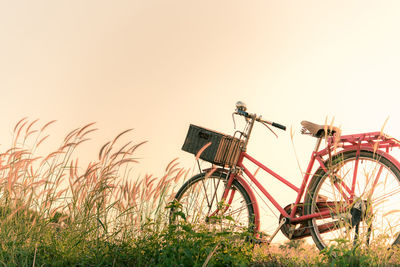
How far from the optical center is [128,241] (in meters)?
3.68

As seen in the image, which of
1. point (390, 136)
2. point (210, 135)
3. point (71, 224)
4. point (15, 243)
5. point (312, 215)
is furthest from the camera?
point (210, 135)

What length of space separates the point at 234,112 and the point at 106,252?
213 centimetres

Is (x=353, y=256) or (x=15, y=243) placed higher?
(x=353, y=256)

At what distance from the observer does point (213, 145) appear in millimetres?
4711

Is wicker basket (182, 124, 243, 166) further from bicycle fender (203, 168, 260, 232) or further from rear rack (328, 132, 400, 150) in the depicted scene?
rear rack (328, 132, 400, 150)

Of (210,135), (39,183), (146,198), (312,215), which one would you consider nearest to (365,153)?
(312,215)

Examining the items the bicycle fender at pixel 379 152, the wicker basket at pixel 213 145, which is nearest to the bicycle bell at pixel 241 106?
the wicker basket at pixel 213 145

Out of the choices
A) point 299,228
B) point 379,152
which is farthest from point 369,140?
point 299,228

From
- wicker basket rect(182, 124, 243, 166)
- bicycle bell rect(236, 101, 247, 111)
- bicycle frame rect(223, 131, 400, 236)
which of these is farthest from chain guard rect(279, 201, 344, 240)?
bicycle bell rect(236, 101, 247, 111)

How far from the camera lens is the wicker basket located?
15.4 feet

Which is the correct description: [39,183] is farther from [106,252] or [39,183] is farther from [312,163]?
[312,163]

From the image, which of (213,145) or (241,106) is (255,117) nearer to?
(241,106)

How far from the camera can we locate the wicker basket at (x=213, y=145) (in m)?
4.70

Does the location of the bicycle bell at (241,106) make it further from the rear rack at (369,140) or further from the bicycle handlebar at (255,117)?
the rear rack at (369,140)
